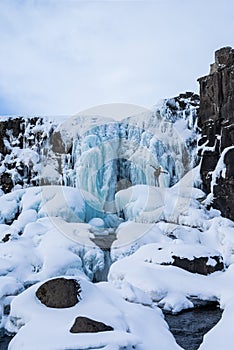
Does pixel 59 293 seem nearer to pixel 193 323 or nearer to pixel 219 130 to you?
pixel 193 323

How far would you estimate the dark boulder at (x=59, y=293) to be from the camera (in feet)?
22.5

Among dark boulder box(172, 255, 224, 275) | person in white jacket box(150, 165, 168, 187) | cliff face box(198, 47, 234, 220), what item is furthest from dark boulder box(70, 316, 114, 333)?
person in white jacket box(150, 165, 168, 187)

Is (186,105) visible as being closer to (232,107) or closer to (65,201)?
(232,107)

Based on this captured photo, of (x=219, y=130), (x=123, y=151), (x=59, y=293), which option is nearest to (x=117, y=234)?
(x=219, y=130)

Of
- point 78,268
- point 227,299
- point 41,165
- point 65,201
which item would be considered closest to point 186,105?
point 41,165

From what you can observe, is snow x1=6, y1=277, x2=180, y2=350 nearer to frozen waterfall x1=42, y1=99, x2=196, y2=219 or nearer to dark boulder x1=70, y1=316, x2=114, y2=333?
dark boulder x1=70, y1=316, x2=114, y2=333

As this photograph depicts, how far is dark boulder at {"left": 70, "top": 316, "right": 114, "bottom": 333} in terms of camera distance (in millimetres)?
5820

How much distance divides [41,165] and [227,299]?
15792 mm

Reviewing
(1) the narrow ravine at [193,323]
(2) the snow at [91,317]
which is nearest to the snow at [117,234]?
(2) the snow at [91,317]

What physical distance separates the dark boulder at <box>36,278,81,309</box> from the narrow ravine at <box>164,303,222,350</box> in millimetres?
2039

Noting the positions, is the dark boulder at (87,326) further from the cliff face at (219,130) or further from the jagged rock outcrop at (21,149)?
the jagged rock outcrop at (21,149)

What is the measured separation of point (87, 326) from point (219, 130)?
46.1 feet

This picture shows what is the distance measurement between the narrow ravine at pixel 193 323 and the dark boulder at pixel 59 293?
6.69 feet

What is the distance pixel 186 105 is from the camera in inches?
919
